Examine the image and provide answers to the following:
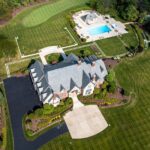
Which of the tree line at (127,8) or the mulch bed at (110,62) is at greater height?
the tree line at (127,8)

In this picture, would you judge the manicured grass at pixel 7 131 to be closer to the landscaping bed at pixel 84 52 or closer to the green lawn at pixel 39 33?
the green lawn at pixel 39 33

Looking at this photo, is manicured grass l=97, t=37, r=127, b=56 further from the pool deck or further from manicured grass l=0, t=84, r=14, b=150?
manicured grass l=0, t=84, r=14, b=150

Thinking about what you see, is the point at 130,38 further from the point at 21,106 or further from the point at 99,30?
the point at 21,106

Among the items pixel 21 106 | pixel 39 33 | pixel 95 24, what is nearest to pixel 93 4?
pixel 95 24

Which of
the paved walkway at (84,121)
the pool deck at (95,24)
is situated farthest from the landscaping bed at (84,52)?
the paved walkway at (84,121)

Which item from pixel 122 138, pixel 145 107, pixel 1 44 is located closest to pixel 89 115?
pixel 122 138

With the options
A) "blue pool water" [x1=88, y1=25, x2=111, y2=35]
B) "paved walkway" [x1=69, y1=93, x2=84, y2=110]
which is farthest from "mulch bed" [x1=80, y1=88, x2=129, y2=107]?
"blue pool water" [x1=88, y1=25, x2=111, y2=35]
